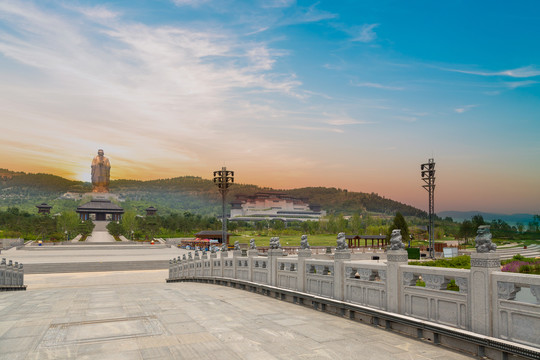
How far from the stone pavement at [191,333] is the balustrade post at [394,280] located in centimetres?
58

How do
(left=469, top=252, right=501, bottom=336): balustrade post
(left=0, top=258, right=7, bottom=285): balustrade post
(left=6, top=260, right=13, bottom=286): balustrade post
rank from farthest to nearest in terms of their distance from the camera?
(left=6, top=260, right=13, bottom=286): balustrade post → (left=0, top=258, right=7, bottom=285): balustrade post → (left=469, top=252, right=501, bottom=336): balustrade post

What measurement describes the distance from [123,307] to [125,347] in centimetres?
454

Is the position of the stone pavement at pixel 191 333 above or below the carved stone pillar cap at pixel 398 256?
below

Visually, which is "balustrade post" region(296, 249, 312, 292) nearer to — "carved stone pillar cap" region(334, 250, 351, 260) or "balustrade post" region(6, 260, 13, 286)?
"carved stone pillar cap" region(334, 250, 351, 260)

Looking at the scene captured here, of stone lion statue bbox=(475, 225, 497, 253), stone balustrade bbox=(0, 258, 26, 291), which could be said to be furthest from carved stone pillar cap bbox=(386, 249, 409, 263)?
stone balustrade bbox=(0, 258, 26, 291)

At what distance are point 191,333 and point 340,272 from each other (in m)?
3.80

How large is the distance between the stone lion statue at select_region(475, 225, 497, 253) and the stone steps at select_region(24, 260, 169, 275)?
1491 inches

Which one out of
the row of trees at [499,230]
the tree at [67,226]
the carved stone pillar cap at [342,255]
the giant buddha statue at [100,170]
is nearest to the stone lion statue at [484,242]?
the carved stone pillar cap at [342,255]

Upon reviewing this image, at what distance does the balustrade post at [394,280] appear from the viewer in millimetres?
8167

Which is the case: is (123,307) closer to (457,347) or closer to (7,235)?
(457,347)

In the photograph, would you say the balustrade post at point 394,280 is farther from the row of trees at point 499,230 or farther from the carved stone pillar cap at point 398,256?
the row of trees at point 499,230

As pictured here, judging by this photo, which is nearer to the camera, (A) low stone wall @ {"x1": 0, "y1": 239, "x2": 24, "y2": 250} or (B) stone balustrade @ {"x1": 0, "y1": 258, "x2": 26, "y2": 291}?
(B) stone balustrade @ {"x1": 0, "y1": 258, "x2": 26, "y2": 291}

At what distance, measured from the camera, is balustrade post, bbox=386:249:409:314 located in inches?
322

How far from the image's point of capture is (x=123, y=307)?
11.5 m
